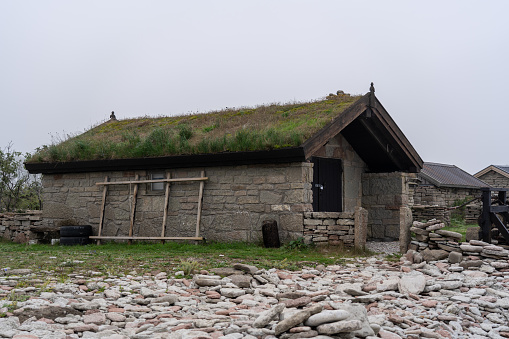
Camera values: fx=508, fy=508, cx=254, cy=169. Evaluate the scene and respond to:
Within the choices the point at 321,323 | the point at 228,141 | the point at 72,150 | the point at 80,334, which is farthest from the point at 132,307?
the point at 72,150

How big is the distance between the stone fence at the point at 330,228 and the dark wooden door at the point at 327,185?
178 centimetres

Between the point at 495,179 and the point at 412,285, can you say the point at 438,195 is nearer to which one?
the point at 495,179

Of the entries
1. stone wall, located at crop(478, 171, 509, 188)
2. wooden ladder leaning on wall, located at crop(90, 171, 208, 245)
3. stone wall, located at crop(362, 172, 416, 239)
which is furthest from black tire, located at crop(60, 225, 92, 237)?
stone wall, located at crop(478, 171, 509, 188)

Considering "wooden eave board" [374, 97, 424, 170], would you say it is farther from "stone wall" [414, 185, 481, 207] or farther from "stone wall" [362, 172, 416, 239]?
"stone wall" [414, 185, 481, 207]

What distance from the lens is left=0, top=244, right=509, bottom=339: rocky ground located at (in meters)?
4.75

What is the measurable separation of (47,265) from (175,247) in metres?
3.58

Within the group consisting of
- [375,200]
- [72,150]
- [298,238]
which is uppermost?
[72,150]

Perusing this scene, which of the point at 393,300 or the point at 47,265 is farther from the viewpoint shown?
the point at 47,265

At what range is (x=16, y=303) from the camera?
5.38 m

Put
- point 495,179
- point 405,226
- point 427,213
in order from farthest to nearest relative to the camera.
Result: point 495,179
point 427,213
point 405,226

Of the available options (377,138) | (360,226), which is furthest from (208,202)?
(377,138)

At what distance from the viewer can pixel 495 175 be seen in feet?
109

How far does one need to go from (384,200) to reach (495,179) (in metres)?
22.3

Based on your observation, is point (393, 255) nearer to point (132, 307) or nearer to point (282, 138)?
point (282, 138)
